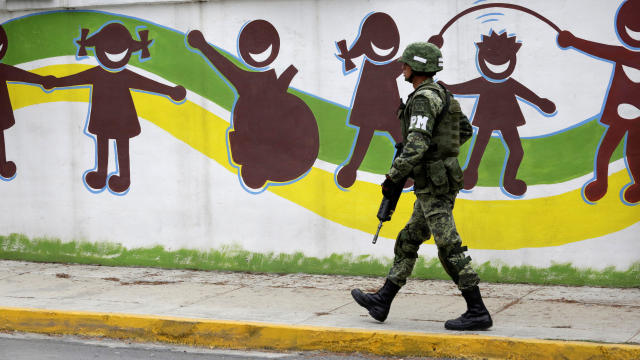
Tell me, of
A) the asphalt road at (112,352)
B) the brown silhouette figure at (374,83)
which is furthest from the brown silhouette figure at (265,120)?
the asphalt road at (112,352)

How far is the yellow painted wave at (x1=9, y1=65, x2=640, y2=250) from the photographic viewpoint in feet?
24.8

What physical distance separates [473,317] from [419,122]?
1.40 meters

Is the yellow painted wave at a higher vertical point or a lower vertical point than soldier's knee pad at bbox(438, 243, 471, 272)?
higher

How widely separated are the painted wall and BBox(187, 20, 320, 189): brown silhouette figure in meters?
0.01

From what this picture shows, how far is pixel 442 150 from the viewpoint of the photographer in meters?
6.20

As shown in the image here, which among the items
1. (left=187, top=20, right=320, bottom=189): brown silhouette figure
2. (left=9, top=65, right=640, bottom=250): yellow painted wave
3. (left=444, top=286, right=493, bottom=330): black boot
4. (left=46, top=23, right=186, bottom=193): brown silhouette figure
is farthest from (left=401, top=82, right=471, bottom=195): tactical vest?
(left=46, top=23, right=186, bottom=193): brown silhouette figure

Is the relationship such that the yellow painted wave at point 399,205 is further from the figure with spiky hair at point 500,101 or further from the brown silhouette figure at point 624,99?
the figure with spiky hair at point 500,101

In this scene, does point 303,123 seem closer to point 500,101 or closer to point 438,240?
point 500,101

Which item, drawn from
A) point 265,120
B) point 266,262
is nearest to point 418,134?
point 265,120

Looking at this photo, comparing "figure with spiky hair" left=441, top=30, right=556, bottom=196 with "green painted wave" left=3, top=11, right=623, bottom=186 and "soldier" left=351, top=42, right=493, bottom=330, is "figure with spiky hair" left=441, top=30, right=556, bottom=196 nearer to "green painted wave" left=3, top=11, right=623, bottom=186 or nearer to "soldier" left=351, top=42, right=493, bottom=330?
"green painted wave" left=3, top=11, right=623, bottom=186

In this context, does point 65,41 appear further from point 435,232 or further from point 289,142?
point 435,232

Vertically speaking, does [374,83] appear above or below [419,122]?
above

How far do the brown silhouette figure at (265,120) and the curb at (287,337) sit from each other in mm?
2292

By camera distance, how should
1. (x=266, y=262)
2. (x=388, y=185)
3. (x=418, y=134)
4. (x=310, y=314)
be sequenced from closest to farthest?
(x=418, y=134), (x=388, y=185), (x=310, y=314), (x=266, y=262)
